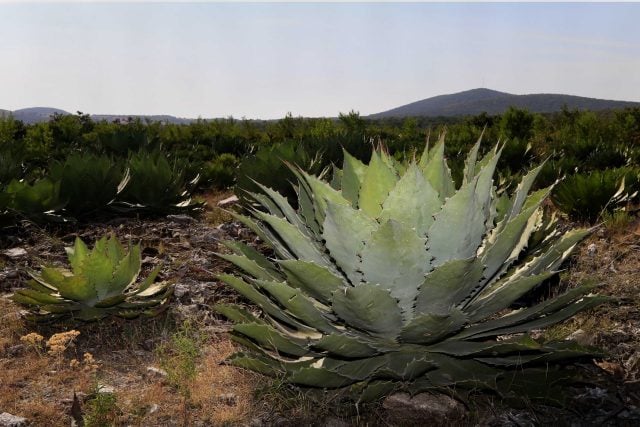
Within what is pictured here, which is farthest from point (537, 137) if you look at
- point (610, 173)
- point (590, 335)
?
point (590, 335)

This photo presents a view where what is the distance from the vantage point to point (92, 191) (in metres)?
5.70

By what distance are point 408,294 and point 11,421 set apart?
5.73 feet

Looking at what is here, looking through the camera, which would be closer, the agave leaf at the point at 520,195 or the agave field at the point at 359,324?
the agave field at the point at 359,324

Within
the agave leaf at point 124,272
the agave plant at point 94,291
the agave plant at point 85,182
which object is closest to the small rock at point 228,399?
the agave plant at point 94,291

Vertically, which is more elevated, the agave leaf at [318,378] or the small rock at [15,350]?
the agave leaf at [318,378]

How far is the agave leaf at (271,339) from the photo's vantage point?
95.3 inches

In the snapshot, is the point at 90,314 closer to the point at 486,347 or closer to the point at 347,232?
the point at 347,232

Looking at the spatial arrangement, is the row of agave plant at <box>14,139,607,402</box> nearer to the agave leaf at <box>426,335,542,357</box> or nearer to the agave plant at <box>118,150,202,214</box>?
the agave leaf at <box>426,335,542,357</box>

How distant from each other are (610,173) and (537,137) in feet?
31.4

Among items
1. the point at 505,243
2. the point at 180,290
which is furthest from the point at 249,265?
the point at 180,290

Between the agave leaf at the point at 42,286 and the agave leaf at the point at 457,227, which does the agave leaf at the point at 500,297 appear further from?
the agave leaf at the point at 42,286

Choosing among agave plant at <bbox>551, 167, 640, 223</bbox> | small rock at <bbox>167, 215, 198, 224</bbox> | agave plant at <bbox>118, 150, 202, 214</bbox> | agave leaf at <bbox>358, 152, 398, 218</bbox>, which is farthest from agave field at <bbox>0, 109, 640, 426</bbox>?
agave plant at <bbox>118, 150, 202, 214</bbox>

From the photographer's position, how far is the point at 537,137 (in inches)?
579

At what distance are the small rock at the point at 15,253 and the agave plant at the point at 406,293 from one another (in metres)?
2.95
